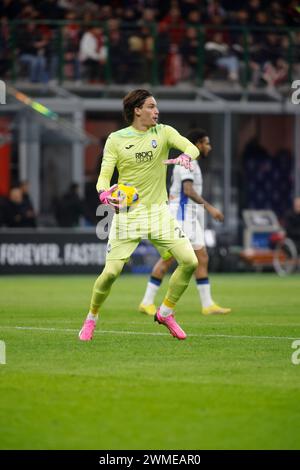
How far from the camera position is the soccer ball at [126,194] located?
11883 millimetres

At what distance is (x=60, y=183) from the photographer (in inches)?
1268

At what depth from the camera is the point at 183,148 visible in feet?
39.6

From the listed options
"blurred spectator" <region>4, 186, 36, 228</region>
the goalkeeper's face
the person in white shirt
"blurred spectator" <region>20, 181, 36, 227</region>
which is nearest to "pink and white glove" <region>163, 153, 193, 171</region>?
the goalkeeper's face

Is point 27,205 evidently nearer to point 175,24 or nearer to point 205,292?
point 175,24

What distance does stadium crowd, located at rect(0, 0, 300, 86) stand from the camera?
3075 cm

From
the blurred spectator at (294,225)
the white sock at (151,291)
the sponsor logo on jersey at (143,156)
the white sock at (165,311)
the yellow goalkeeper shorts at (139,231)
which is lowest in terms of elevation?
the blurred spectator at (294,225)

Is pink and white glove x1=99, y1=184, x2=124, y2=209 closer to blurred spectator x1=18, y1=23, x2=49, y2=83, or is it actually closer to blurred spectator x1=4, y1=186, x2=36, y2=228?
blurred spectator x1=4, y1=186, x2=36, y2=228

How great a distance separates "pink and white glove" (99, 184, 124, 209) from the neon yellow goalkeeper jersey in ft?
Answer: 0.59

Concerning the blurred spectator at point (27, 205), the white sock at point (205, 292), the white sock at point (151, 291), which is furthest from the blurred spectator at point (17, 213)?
the white sock at point (205, 292)

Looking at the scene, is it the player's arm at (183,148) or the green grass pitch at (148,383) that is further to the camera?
the player's arm at (183,148)

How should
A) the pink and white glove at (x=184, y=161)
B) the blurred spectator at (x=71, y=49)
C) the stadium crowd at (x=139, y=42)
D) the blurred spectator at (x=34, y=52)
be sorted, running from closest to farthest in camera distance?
the pink and white glove at (x=184, y=161), the blurred spectator at (x=34, y=52), the stadium crowd at (x=139, y=42), the blurred spectator at (x=71, y=49)

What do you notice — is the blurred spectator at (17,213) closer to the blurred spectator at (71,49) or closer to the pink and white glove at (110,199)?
the blurred spectator at (71,49)

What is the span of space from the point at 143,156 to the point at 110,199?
658mm

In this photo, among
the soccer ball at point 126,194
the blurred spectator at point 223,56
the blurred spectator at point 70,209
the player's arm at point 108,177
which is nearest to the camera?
the player's arm at point 108,177
